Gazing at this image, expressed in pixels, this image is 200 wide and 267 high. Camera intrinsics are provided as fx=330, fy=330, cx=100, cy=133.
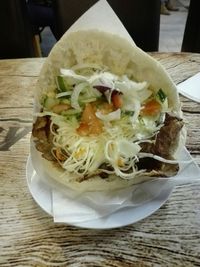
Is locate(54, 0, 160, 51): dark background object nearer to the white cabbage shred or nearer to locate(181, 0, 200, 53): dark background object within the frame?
locate(181, 0, 200, 53): dark background object

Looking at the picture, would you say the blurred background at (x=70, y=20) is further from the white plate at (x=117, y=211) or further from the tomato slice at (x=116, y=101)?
the white plate at (x=117, y=211)

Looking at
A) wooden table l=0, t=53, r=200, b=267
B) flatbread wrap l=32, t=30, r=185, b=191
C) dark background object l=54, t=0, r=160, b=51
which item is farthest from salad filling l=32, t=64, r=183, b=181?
dark background object l=54, t=0, r=160, b=51

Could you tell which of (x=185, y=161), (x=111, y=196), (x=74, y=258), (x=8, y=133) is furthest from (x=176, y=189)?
(x=8, y=133)

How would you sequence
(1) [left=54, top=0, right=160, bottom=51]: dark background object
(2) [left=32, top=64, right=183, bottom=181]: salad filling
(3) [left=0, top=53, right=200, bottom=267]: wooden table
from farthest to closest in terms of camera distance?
(1) [left=54, top=0, right=160, bottom=51]: dark background object
(2) [left=32, top=64, right=183, bottom=181]: salad filling
(3) [left=0, top=53, right=200, bottom=267]: wooden table

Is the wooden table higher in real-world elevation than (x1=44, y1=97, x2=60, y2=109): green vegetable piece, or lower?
lower

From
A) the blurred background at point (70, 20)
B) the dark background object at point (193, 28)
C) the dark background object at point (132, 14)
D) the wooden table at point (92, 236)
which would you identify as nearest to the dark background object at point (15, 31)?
the blurred background at point (70, 20)

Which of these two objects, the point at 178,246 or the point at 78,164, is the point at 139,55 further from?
the point at 178,246

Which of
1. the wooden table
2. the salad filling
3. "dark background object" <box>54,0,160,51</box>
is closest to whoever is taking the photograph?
the wooden table
